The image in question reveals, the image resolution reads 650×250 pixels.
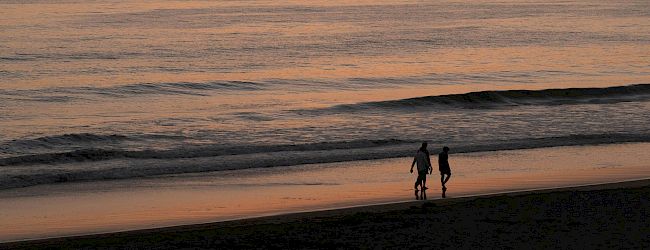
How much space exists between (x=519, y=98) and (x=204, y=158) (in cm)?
2148

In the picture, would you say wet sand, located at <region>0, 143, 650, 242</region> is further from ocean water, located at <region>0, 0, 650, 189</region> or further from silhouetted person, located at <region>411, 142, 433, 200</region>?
ocean water, located at <region>0, 0, 650, 189</region>

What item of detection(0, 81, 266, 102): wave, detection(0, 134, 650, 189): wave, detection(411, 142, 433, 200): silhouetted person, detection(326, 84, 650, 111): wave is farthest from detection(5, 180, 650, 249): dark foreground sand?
detection(0, 81, 266, 102): wave

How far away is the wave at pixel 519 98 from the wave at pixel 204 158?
11399mm

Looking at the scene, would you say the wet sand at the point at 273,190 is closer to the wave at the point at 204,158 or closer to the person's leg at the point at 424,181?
the person's leg at the point at 424,181

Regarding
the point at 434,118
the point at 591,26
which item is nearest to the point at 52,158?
the point at 434,118

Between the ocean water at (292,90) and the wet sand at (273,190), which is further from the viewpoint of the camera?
the ocean water at (292,90)

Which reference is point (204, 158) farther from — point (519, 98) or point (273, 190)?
point (519, 98)

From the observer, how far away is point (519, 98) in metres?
47.7

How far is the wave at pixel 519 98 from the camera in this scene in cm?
4519

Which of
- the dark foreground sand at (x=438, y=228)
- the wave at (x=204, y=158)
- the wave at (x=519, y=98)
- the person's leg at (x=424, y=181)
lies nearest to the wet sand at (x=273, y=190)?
the person's leg at (x=424, y=181)

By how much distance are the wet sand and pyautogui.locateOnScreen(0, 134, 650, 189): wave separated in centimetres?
98

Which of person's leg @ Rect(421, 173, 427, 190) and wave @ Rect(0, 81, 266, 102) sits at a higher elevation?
wave @ Rect(0, 81, 266, 102)

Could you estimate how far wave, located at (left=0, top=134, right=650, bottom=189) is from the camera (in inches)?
1068

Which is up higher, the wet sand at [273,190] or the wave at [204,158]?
the wave at [204,158]
